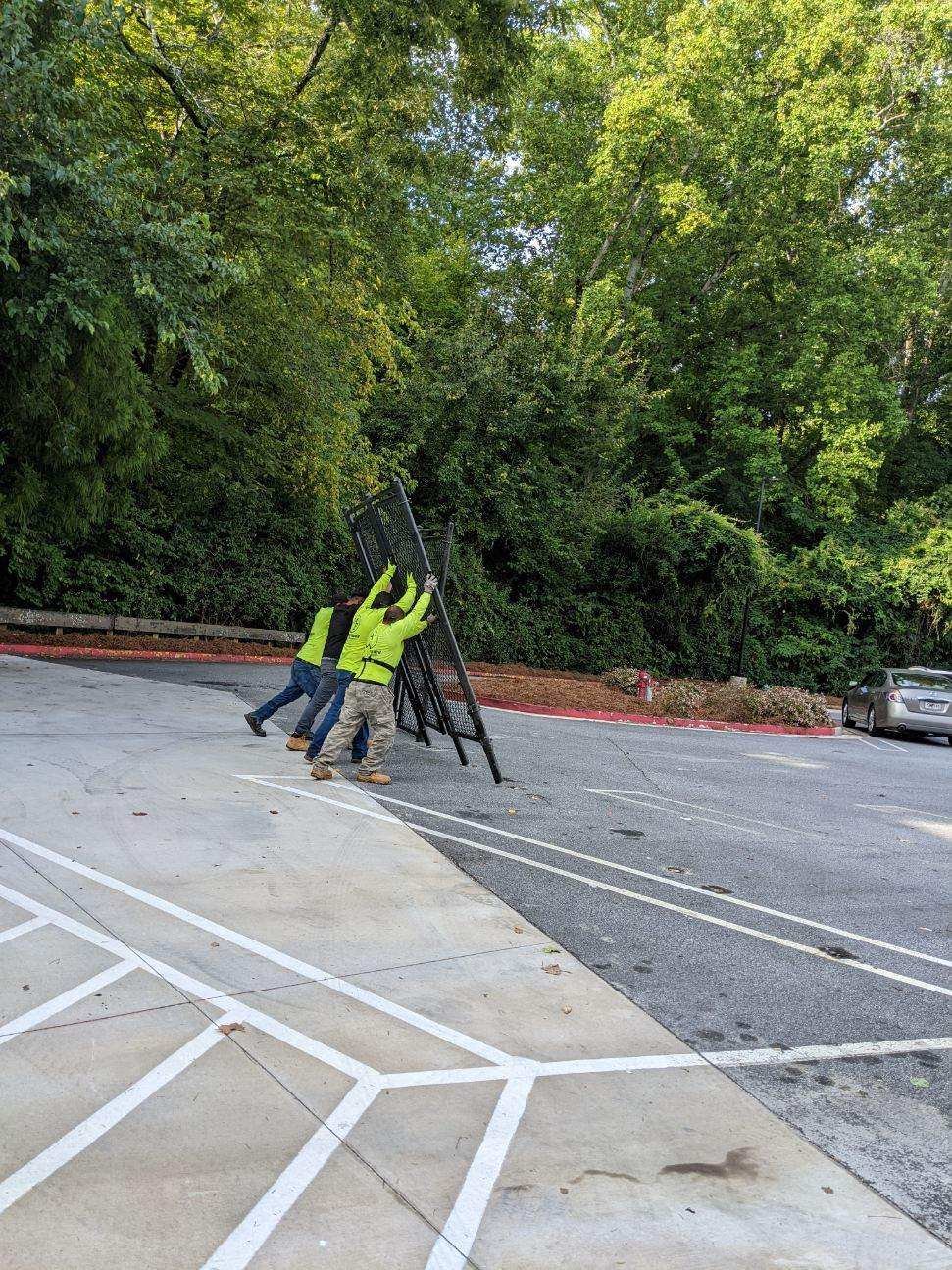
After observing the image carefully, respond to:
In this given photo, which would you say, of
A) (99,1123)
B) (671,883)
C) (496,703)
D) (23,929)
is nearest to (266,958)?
(23,929)

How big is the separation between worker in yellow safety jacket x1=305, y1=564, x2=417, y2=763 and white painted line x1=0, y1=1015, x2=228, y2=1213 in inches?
199

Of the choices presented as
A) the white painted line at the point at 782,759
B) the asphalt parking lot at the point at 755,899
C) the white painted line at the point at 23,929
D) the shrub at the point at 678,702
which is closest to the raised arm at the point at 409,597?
the asphalt parking lot at the point at 755,899

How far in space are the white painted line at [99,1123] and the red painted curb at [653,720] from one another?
485 inches

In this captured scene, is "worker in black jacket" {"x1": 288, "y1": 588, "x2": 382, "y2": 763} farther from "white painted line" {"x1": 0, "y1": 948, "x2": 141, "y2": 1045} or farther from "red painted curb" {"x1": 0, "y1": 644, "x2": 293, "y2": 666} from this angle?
"red painted curb" {"x1": 0, "y1": 644, "x2": 293, "y2": 666}

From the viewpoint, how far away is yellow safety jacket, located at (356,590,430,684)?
764 cm

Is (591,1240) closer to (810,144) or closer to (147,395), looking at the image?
(147,395)

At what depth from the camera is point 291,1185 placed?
96.1 inches

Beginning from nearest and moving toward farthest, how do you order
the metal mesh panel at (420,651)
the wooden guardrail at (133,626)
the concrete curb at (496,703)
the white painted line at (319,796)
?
the white painted line at (319,796) < the metal mesh panel at (420,651) < the concrete curb at (496,703) < the wooden guardrail at (133,626)

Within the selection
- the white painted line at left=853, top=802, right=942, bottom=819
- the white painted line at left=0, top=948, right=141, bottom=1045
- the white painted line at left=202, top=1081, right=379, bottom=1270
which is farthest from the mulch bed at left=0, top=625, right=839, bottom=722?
the white painted line at left=202, top=1081, right=379, bottom=1270

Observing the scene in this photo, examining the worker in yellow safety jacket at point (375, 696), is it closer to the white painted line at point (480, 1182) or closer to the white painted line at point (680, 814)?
the white painted line at point (680, 814)

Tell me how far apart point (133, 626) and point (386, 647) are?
11.6 metres

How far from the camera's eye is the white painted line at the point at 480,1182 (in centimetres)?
225

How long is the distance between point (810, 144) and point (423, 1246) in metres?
34.0

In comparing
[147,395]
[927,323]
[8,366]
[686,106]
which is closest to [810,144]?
[686,106]
